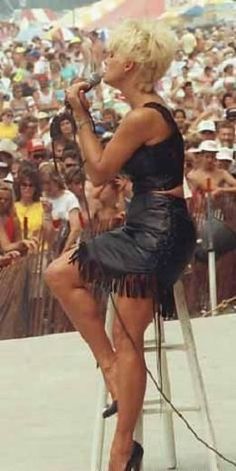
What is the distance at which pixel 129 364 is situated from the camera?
4.49 m

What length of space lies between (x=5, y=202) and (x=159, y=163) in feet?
19.7

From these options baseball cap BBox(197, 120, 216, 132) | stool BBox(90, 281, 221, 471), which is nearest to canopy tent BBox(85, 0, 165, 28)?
baseball cap BBox(197, 120, 216, 132)

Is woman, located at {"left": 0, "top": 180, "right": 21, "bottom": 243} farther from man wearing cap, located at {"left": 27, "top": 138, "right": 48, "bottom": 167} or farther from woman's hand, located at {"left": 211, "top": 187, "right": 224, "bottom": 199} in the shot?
woman's hand, located at {"left": 211, "top": 187, "right": 224, "bottom": 199}

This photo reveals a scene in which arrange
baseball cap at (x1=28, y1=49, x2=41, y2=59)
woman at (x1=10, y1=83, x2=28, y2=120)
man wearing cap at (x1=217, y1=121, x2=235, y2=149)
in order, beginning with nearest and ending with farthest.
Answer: man wearing cap at (x1=217, y1=121, x2=235, y2=149) < woman at (x1=10, y1=83, x2=28, y2=120) < baseball cap at (x1=28, y1=49, x2=41, y2=59)

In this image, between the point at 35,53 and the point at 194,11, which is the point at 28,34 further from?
the point at 194,11

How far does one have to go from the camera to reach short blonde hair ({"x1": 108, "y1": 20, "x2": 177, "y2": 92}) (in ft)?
14.6

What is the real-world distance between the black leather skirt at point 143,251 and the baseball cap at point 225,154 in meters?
7.48

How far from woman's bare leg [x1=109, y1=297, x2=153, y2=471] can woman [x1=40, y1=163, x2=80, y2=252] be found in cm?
531

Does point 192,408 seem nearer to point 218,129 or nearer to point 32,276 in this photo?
point 32,276

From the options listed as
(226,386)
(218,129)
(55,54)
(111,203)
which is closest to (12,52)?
(55,54)

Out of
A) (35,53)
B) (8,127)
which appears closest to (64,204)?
(8,127)

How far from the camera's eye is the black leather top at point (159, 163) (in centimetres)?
446

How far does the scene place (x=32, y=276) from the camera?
8.70m

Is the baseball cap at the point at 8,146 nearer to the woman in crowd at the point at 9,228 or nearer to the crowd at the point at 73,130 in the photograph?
the crowd at the point at 73,130
